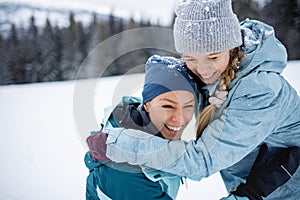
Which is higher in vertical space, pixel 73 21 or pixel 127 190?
pixel 127 190

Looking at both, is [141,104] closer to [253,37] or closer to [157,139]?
[157,139]

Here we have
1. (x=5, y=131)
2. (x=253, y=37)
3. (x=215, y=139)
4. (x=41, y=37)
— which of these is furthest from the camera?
(x=41, y=37)

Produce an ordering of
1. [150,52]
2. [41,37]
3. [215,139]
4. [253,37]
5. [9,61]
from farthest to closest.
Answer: [41,37] → [9,61] → [150,52] → [253,37] → [215,139]

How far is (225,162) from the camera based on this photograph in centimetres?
119

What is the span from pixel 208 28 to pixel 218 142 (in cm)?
37

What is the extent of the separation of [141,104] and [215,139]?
1.19ft

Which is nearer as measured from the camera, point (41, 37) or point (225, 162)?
point (225, 162)

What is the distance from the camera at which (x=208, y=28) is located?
1.22 m

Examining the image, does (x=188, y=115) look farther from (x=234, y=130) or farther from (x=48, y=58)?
(x=48, y=58)

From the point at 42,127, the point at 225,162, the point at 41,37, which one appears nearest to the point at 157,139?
the point at 225,162

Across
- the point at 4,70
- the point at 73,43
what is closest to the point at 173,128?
the point at 4,70

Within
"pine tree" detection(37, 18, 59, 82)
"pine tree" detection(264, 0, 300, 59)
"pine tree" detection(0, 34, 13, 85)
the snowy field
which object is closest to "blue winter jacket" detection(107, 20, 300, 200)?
the snowy field

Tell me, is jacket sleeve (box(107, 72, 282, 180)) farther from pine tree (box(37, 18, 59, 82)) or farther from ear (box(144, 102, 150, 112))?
pine tree (box(37, 18, 59, 82))

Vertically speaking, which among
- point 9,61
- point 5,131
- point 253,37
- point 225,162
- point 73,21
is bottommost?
point 9,61
